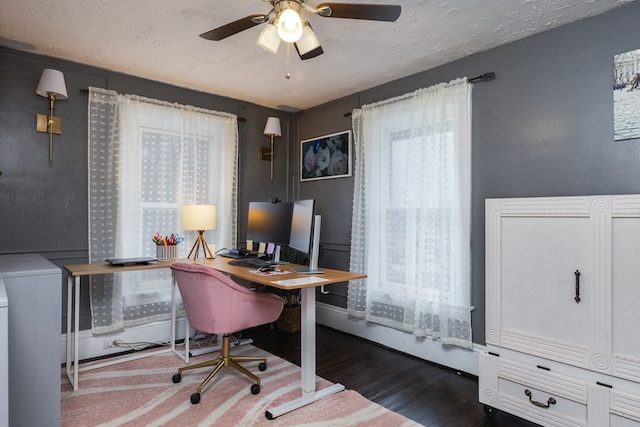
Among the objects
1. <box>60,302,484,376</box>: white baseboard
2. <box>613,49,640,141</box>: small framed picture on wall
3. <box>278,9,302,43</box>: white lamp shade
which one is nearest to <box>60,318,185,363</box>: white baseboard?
<box>60,302,484,376</box>: white baseboard

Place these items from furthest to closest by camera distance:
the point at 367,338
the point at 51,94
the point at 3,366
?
the point at 367,338
the point at 51,94
the point at 3,366

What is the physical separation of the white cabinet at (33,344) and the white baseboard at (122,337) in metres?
1.34

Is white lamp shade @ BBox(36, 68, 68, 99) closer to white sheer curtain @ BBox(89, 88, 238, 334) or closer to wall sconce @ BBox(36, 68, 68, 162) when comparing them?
wall sconce @ BBox(36, 68, 68, 162)

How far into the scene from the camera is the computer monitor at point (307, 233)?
8.49 ft

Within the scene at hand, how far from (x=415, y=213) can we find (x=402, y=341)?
1117 millimetres

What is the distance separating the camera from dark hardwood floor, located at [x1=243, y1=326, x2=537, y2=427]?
7.27 ft

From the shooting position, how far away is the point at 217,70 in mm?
3111

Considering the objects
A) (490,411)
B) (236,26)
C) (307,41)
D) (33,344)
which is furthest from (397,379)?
(236,26)

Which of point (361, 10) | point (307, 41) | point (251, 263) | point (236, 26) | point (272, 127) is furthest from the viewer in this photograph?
point (272, 127)

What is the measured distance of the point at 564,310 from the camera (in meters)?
1.96

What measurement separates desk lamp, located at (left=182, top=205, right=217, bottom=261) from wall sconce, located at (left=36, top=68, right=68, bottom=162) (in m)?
1.09

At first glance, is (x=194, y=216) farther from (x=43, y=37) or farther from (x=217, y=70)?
(x=43, y=37)

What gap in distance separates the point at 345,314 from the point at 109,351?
6.98ft

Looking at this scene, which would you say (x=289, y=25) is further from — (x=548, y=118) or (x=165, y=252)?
(x=165, y=252)
